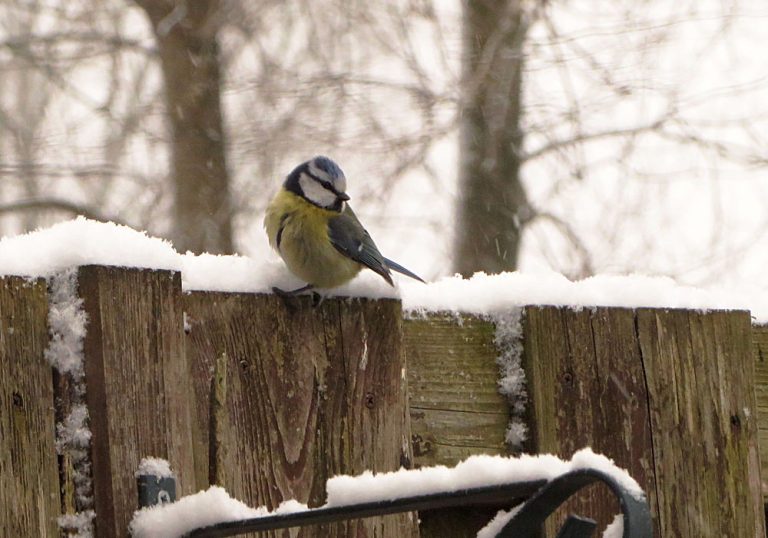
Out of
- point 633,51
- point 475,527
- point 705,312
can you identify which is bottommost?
point 475,527

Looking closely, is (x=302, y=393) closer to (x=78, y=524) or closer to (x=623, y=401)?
(x=78, y=524)

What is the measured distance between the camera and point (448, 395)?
5.91 ft

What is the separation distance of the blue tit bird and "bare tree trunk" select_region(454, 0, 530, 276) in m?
3.82

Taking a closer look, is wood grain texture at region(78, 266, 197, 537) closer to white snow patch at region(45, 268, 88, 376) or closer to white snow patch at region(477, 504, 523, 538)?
white snow patch at region(45, 268, 88, 376)

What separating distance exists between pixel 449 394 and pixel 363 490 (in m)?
0.48

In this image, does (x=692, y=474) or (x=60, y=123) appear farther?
(x=60, y=123)

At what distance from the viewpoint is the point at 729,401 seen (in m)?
1.97

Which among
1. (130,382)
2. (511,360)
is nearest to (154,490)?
(130,382)

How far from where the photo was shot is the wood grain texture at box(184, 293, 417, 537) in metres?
1.52

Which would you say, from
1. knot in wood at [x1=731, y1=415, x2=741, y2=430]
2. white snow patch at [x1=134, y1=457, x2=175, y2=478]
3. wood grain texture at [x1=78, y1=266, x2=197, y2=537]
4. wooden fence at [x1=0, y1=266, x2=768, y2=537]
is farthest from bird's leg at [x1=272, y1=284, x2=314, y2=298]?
knot in wood at [x1=731, y1=415, x2=741, y2=430]

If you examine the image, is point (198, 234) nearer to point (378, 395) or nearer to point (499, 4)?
point (499, 4)

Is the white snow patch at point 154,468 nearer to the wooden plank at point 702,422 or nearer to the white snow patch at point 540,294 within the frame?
the white snow patch at point 540,294

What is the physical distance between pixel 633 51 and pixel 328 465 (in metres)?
5.09

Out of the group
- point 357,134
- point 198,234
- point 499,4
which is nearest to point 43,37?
point 198,234
